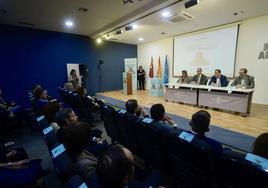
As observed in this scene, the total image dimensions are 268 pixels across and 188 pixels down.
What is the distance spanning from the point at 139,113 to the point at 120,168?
1.70 metres

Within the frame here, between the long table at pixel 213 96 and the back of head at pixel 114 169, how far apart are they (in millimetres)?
4371

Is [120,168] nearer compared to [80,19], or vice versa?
[120,168]

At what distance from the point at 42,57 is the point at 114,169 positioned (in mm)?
7030

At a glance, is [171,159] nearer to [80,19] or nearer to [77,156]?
[77,156]

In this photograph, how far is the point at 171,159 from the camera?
4.61 feet

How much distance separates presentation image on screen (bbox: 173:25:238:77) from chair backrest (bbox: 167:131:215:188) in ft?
19.7

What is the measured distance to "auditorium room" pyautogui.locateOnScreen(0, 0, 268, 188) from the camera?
1122mm

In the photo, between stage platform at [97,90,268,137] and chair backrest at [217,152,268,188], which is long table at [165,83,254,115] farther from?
chair backrest at [217,152,268,188]

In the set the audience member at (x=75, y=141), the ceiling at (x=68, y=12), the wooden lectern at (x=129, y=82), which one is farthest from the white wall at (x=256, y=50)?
the audience member at (x=75, y=141)

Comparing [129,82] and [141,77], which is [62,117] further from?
[141,77]

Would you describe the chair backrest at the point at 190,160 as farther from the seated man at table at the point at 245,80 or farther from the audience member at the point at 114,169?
the seated man at table at the point at 245,80

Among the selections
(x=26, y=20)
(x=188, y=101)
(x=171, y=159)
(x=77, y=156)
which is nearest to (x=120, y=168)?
(x=77, y=156)

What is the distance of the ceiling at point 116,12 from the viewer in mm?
3987

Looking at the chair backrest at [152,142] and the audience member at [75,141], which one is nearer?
the audience member at [75,141]
